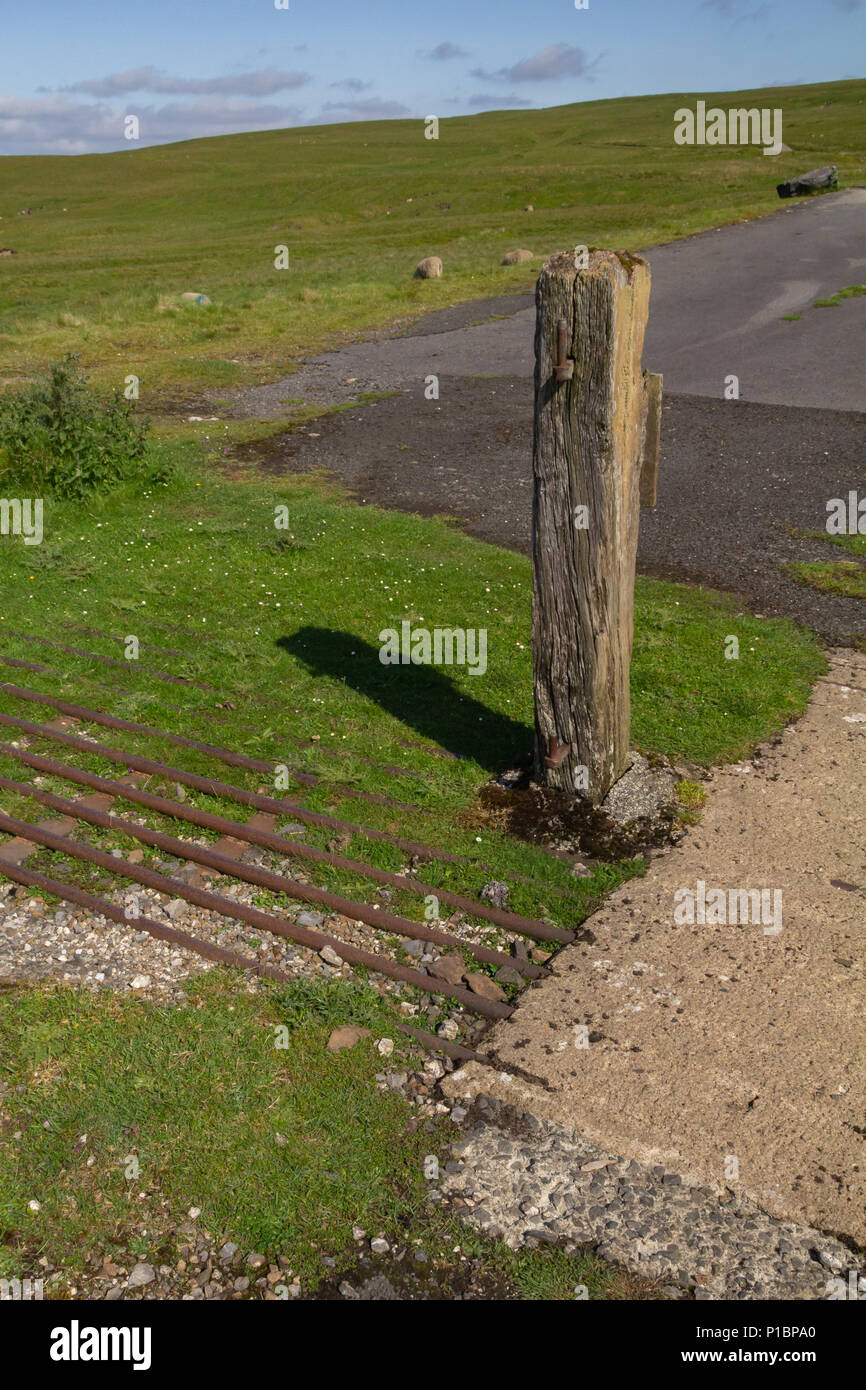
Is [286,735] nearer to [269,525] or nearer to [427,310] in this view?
[269,525]

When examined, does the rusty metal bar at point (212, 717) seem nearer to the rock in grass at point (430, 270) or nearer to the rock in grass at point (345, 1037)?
the rock in grass at point (345, 1037)

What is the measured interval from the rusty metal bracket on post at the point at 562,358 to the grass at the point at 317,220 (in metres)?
15.1

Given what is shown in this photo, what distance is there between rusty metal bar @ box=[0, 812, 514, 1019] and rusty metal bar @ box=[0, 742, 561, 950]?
28 cm

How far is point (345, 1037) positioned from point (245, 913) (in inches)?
46.6

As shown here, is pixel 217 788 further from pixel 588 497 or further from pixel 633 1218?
pixel 633 1218

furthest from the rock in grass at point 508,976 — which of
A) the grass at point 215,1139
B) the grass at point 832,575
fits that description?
the grass at point 832,575

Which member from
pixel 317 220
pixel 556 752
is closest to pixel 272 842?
pixel 556 752

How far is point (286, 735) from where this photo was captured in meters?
7.55

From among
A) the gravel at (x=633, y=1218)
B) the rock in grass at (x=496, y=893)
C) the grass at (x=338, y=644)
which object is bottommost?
the gravel at (x=633, y=1218)

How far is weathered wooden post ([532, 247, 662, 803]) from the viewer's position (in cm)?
545

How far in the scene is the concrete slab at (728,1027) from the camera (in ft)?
→ 13.4

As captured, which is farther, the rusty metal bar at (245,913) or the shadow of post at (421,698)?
the shadow of post at (421,698)

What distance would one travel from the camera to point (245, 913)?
18.7 feet

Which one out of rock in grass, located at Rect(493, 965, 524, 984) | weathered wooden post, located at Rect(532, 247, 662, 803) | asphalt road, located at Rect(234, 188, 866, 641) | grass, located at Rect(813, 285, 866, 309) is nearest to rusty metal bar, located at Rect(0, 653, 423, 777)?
weathered wooden post, located at Rect(532, 247, 662, 803)
